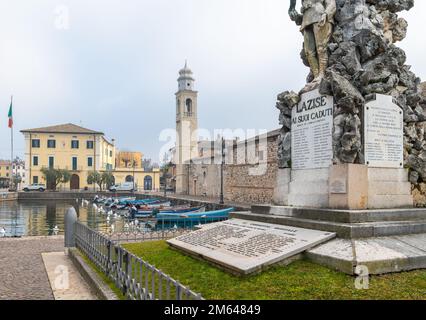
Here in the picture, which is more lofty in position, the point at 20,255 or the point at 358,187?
the point at 358,187

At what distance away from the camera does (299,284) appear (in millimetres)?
5777

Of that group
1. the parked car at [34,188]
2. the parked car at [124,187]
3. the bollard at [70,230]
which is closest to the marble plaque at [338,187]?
the bollard at [70,230]

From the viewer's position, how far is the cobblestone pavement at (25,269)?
7.74 metres

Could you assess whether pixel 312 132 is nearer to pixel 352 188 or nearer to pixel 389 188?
pixel 352 188

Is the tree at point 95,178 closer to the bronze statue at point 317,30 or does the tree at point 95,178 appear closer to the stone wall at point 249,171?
the stone wall at point 249,171

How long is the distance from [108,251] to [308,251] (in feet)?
12.2

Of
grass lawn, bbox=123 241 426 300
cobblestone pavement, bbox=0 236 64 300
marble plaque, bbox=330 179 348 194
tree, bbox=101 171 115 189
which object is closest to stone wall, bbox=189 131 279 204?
cobblestone pavement, bbox=0 236 64 300

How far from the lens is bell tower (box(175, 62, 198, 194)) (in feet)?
218

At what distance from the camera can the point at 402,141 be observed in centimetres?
848

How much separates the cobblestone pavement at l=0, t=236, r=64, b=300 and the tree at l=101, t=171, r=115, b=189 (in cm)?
6060

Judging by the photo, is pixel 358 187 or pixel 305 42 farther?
pixel 305 42
